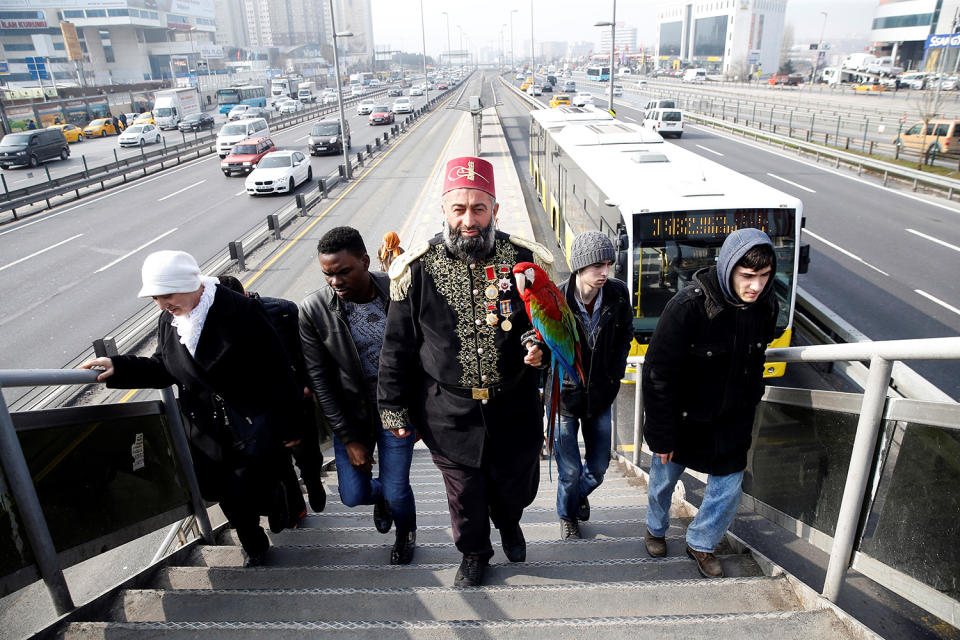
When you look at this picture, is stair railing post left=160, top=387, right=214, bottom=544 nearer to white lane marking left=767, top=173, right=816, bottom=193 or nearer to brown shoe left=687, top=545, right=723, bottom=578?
brown shoe left=687, top=545, right=723, bottom=578

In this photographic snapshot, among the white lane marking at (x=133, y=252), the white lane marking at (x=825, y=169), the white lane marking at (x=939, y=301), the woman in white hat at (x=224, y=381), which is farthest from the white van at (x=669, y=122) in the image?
the woman in white hat at (x=224, y=381)

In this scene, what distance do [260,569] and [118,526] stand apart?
76cm

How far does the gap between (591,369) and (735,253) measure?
1231 millimetres

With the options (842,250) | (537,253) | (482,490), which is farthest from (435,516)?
(842,250)

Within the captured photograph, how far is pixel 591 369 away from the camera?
3727mm

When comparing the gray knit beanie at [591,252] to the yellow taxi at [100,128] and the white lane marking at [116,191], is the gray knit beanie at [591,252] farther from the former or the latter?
the yellow taxi at [100,128]

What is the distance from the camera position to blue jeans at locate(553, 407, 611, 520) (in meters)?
3.86

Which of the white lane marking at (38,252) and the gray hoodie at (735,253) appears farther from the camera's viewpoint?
the white lane marking at (38,252)

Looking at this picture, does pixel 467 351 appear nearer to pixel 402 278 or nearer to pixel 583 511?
pixel 402 278

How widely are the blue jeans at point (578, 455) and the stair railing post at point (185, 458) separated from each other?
222cm

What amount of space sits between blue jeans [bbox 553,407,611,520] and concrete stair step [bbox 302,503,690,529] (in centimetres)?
52

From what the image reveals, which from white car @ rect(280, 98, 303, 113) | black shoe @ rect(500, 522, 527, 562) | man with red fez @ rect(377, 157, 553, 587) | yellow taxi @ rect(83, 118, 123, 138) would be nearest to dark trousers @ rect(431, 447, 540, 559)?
man with red fez @ rect(377, 157, 553, 587)

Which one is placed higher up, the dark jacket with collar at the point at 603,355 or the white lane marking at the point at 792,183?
the dark jacket with collar at the point at 603,355

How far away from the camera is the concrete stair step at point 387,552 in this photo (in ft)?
11.5
